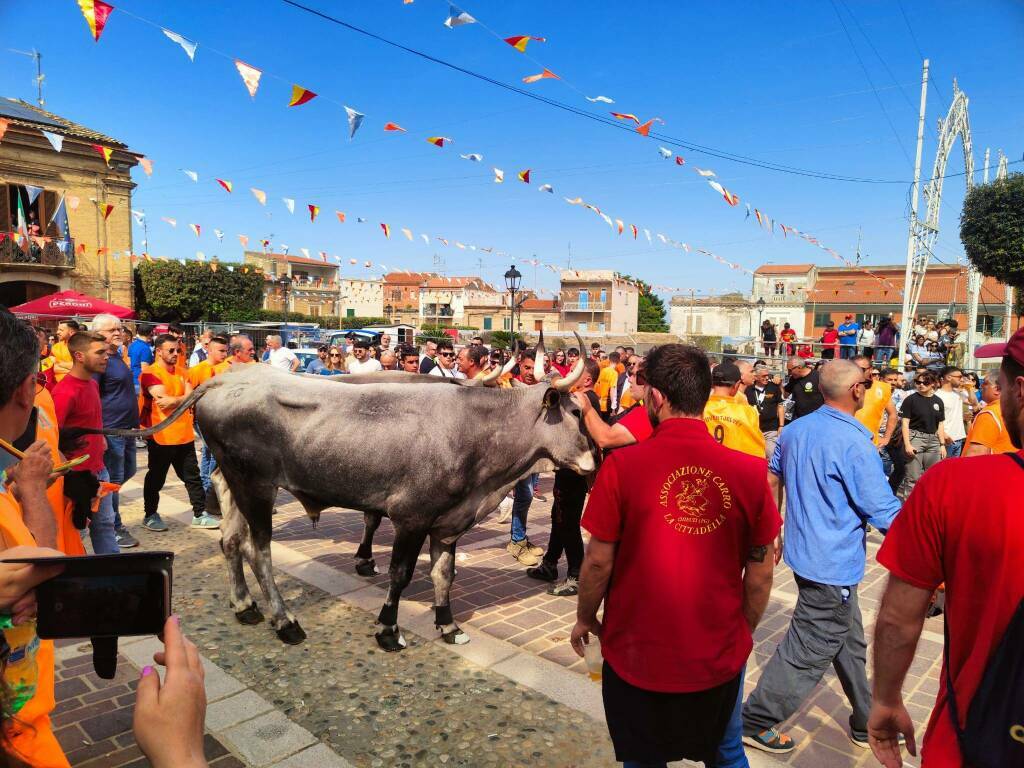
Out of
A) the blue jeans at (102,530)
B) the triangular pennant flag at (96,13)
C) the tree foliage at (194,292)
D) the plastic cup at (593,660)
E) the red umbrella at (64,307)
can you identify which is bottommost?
the blue jeans at (102,530)

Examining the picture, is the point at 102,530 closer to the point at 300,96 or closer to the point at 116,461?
the point at 116,461

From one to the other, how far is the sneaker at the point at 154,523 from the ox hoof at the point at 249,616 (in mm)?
2891

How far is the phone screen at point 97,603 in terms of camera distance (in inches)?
49.1

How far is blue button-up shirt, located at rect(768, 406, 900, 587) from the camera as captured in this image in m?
3.47

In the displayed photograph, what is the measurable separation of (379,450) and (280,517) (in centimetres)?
393

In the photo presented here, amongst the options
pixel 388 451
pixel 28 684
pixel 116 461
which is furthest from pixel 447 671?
pixel 116 461

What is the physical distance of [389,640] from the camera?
15.4ft

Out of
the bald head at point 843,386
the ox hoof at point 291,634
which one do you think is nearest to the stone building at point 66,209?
the ox hoof at point 291,634

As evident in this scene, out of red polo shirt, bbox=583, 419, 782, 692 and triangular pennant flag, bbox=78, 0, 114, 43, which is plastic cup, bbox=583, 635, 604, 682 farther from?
triangular pennant flag, bbox=78, 0, 114, 43

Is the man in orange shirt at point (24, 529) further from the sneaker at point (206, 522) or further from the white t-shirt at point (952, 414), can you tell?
the white t-shirt at point (952, 414)

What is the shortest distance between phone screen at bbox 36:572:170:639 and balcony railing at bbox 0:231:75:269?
92.2 feet

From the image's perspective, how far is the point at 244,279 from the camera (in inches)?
1532

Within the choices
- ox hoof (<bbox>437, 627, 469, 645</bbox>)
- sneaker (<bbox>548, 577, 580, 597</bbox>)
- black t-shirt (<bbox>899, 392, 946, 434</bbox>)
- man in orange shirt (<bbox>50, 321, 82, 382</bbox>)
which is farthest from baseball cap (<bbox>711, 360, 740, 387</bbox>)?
man in orange shirt (<bbox>50, 321, 82, 382</bbox>)

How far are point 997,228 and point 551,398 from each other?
2244 centimetres
